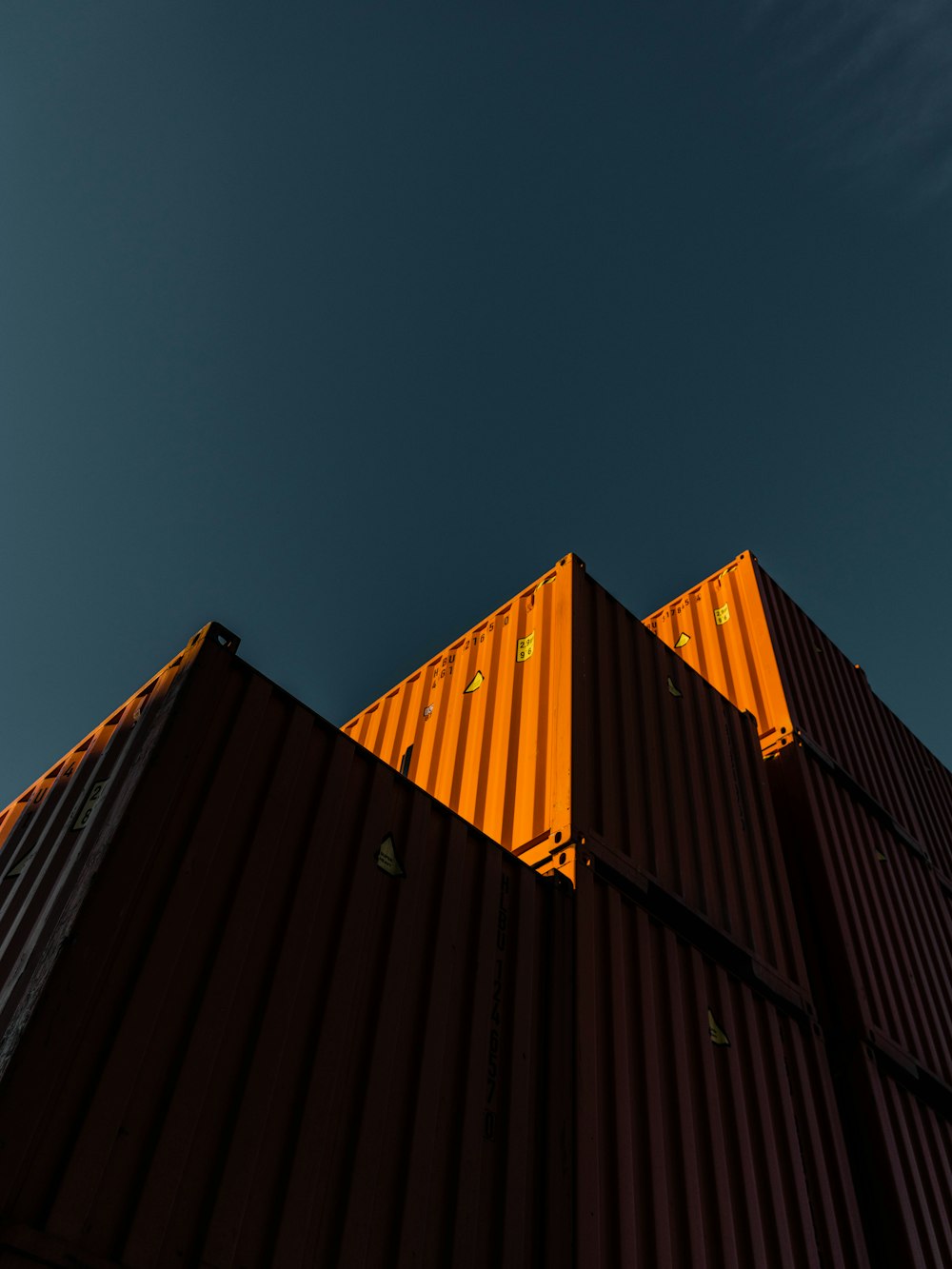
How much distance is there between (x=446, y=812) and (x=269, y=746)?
3.90ft

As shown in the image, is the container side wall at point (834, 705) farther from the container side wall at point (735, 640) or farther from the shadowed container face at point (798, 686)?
the container side wall at point (735, 640)

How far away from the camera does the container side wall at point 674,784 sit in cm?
644

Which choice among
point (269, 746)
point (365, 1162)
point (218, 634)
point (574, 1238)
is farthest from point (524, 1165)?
point (218, 634)

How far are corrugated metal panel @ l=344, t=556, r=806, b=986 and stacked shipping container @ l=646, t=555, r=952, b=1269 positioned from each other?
0.61 meters

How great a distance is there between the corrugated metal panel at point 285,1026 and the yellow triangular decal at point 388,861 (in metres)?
0.02

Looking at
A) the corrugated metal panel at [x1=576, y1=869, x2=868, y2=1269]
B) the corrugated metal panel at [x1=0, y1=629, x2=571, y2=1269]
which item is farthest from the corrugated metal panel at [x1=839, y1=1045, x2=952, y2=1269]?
the corrugated metal panel at [x1=0, y1=629, x2=571, y2=1269]

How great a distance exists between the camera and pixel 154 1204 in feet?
10.3

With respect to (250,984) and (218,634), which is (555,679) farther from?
(250,984)

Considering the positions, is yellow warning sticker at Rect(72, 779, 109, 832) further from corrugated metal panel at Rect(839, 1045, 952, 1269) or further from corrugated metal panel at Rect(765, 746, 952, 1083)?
corrugated metal panel at Rect(765, 746, 952, 1083)

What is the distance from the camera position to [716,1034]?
5754mm

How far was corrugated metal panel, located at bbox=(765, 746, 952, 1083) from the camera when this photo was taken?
740cm

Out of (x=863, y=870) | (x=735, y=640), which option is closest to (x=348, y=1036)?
(x=863, y=870)

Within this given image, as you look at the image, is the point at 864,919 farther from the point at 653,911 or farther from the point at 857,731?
the point at 857,731

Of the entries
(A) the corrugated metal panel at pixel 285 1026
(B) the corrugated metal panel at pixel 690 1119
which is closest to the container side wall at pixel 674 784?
(B) the corrugated metal panel at pixel 690 1119
